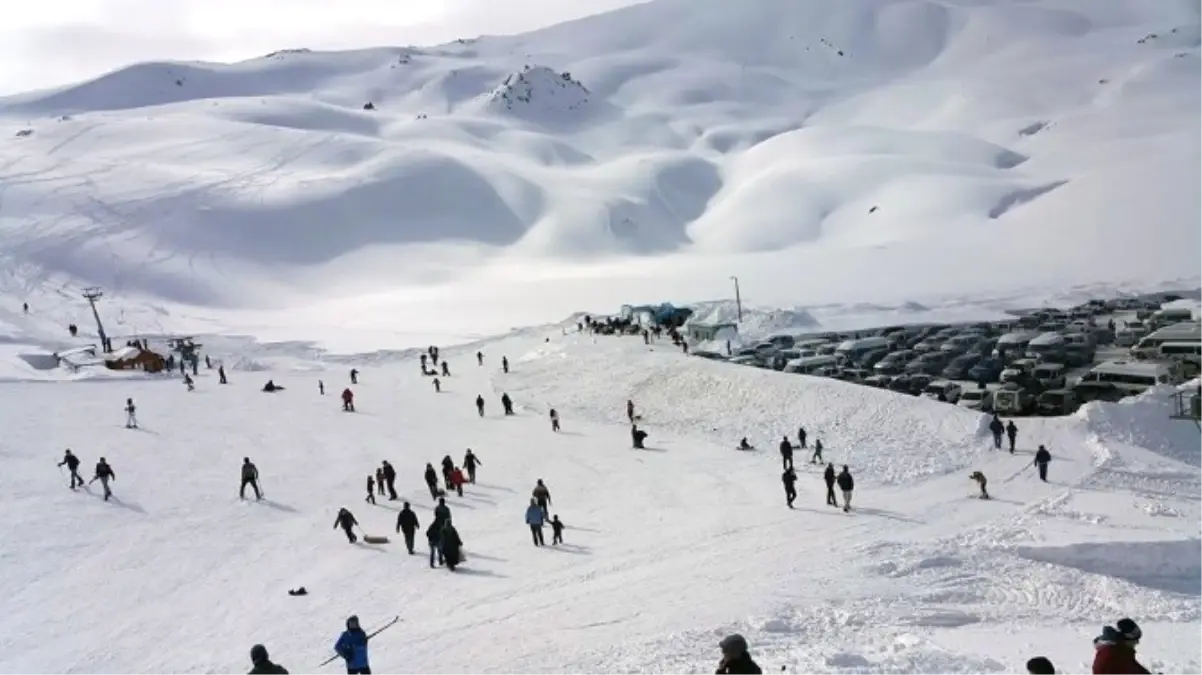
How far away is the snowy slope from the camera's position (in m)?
72.4

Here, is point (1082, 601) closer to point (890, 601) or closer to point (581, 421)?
point (890, 601)

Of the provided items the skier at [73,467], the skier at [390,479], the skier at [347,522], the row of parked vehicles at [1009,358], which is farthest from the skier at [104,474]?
the row of parked vehicles at [1009,358]

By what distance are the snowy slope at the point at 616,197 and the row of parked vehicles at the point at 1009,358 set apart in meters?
16.7

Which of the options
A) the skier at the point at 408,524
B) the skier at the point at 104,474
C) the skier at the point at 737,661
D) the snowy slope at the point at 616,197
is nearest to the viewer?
the skier at the point at 737,661

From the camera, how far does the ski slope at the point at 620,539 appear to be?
37.8 ft

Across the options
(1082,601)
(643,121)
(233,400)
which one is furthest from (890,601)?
(643,121)

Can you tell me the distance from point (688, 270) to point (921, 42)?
469 feet

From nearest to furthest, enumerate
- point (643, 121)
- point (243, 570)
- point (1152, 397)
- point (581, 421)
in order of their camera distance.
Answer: point (243, 570) < point (1152, 397) < point (581, 421) < point (643, 121)

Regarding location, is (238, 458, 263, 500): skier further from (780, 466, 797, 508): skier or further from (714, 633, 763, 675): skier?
(714, 633, 763, 675): skier

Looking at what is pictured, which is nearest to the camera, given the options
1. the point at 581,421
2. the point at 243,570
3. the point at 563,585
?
the point at 563,585

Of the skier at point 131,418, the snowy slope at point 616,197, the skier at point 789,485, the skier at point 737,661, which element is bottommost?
the skier at point 789,485

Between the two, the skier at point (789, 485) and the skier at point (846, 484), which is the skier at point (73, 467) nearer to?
the skier at point (789, 485)

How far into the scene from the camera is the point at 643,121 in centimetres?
15850

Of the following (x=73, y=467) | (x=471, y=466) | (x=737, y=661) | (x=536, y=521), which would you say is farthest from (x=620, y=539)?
(x=73, y=467)
